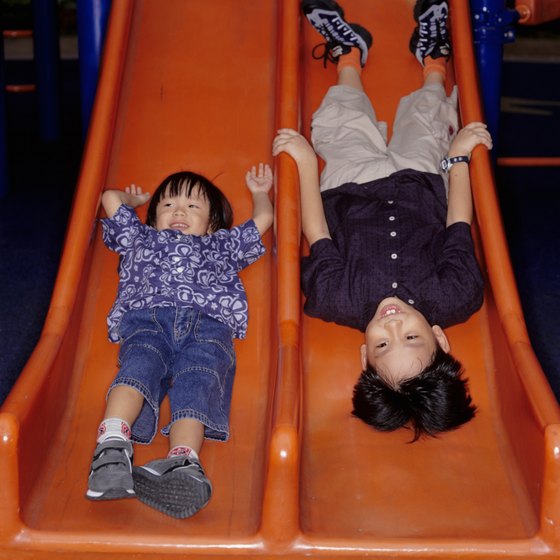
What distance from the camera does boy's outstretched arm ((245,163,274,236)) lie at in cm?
235

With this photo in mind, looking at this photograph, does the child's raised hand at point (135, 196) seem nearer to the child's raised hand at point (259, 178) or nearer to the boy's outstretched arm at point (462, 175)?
the child's raised hand at point (259, 178)

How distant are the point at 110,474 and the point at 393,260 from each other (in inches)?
35.0

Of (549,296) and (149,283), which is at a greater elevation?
(149,283)

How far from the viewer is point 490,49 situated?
283 cm

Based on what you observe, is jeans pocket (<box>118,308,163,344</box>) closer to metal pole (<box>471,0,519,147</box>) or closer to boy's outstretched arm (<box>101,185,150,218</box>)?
boy's outstretched arm (<box>101,185,150,218</box>)

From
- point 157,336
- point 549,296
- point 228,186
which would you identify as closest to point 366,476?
point 157,336

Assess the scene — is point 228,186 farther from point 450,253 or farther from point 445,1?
point 445,1

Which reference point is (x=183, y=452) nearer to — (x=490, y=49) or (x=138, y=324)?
(x=138, y=324)

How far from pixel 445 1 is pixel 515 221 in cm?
115

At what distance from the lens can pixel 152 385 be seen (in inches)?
75.6

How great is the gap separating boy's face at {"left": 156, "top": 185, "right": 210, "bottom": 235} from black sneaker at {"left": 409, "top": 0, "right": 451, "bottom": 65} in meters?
0.93

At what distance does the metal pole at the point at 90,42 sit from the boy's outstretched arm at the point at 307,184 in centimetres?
72

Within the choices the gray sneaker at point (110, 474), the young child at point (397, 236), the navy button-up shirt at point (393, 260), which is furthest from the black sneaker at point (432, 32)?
the gray sneaker at point (110, 474)

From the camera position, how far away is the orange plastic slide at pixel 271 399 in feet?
5.40
